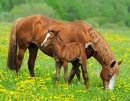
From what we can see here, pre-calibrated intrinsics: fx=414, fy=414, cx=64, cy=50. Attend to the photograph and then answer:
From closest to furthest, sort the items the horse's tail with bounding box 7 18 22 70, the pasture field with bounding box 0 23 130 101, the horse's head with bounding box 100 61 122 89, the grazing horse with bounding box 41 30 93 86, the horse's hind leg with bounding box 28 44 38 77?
the pasture field with bounding box 0 23 130 101 → the grazing horse with bounding box 41 30 93 86 → the horse's head with bounding box 100 61 122 89 → the horse's tail with bounding box 7 18 22 70 → the horse's hind leg with bounding box 28 44 38 77

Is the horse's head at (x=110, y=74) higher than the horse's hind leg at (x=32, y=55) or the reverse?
the reverse

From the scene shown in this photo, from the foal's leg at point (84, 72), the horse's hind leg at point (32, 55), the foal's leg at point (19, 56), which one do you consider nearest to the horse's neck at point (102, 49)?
the foal's leg at point (84, 72)

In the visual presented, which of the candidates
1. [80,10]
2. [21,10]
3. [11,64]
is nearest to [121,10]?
[80,10]

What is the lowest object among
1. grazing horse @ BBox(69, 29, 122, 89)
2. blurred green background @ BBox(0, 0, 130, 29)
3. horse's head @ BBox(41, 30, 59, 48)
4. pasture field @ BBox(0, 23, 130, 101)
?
pasture field @ BBox(0, 23, 130, 101)

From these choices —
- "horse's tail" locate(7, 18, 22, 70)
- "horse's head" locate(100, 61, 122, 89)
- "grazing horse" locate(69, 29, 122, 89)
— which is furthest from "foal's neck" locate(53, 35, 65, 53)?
"horse's tail" locate(7, 18, 22, 70)

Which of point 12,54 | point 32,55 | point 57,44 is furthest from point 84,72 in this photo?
point 12,54

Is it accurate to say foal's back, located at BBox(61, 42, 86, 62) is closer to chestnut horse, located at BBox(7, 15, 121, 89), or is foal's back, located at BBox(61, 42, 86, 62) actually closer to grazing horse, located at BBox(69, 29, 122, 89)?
chestnut horse, located at BBox(7, 15, 121, 89)

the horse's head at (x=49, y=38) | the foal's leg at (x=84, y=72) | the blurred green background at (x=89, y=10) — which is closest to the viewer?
the horse's head at (x=49, y=38)

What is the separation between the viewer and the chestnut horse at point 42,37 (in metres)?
11.8

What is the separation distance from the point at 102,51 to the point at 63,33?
125 centimetres

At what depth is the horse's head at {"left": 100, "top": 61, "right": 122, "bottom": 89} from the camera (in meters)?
11.8

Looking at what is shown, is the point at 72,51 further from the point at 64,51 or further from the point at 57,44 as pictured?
the point at 57,44

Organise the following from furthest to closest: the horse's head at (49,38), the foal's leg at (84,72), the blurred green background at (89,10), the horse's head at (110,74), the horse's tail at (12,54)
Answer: the blurred green background at (89,10) → the horse's tail at (12,54) → the horse's head at (110,74) → the foal's leg at (84,72) → the horse's head at (49,38)

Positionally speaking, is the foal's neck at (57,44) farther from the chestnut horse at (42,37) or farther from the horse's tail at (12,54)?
the horse's tail at (12,54)
